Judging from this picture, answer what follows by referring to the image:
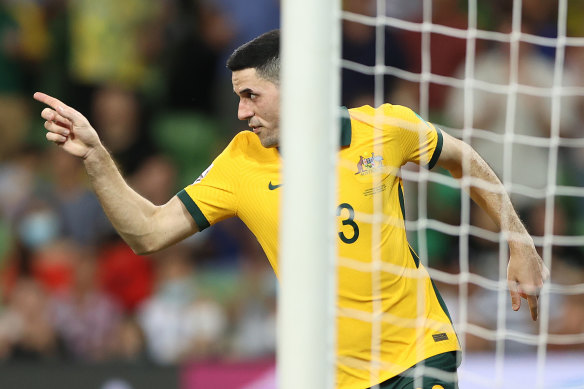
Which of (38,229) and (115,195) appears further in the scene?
(38,229)

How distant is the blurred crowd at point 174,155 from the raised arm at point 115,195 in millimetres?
2701

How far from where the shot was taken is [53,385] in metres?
5.62

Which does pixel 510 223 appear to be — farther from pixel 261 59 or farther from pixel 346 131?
pixel 261 59

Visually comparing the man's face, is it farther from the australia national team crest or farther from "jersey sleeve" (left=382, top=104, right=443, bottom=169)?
"jersey sleeve" (left=382, top=104, right=443, bottom=169)

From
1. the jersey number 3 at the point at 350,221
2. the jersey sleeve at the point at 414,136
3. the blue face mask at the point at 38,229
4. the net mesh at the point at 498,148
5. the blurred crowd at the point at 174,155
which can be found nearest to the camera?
the jersey number 3 at the point at 350,221

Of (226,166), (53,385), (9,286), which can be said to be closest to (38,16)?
(9,286)

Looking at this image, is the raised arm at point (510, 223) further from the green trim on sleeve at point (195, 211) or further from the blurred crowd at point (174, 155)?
the blurred crowd at point (174, 155)

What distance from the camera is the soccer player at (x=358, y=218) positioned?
11.0 feet

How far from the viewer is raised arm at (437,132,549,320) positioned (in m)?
3.38

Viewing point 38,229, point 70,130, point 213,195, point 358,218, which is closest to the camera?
point 70,130

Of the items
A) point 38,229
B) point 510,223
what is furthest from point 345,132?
point 38,229

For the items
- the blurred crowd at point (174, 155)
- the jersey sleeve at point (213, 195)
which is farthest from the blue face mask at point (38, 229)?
the jersey sleeve at point (213, 195)

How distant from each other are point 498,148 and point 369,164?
3.07m

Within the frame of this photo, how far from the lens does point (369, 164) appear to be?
11.2 feet
